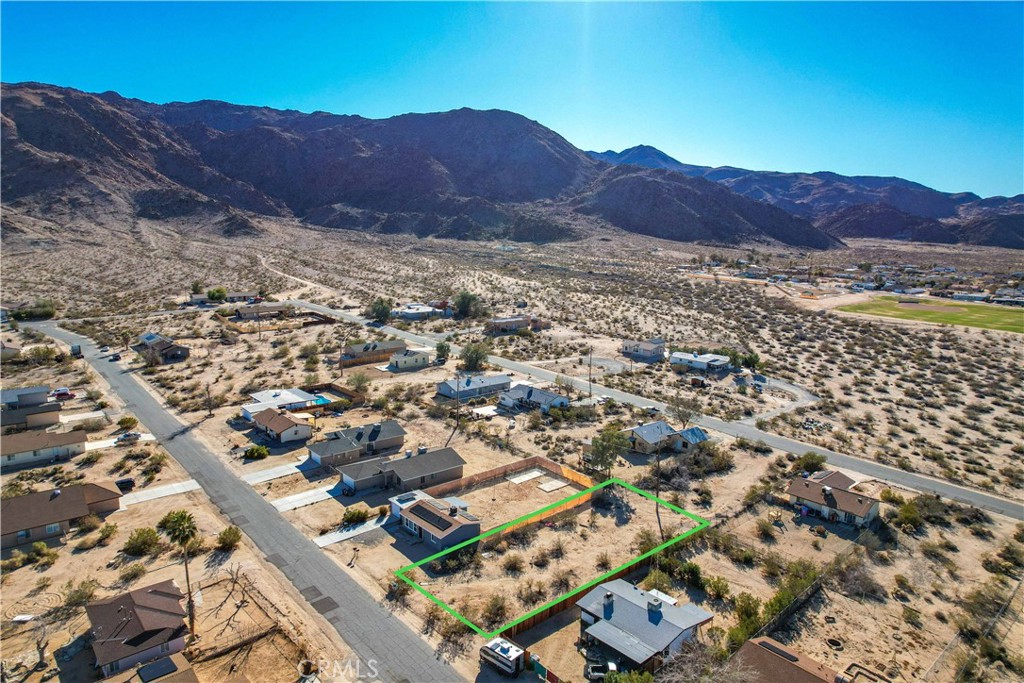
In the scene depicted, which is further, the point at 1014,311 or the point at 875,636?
the point at 1014,311

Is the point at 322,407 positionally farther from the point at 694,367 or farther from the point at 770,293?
the point at 770,293

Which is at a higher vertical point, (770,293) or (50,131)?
(50,131)

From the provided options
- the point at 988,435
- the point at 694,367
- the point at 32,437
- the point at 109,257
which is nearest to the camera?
the point at 32,437

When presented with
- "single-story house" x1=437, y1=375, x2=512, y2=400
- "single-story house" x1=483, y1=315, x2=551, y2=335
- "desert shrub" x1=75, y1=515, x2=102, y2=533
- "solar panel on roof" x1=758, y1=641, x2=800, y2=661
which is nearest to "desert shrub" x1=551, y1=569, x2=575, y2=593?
"solar panel on roof" x1=758, y1=641, x2=800, y2=661

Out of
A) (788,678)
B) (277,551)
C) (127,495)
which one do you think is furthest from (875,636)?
(127,495)

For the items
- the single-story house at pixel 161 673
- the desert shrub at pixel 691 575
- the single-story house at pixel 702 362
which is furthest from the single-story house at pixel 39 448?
the single-story house at pixel 702 362

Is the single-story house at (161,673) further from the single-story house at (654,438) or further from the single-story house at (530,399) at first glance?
the single-story house at (530,399)

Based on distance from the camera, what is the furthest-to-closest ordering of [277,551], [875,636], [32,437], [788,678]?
[32,437], [277,551], [875,636], [788,678]
